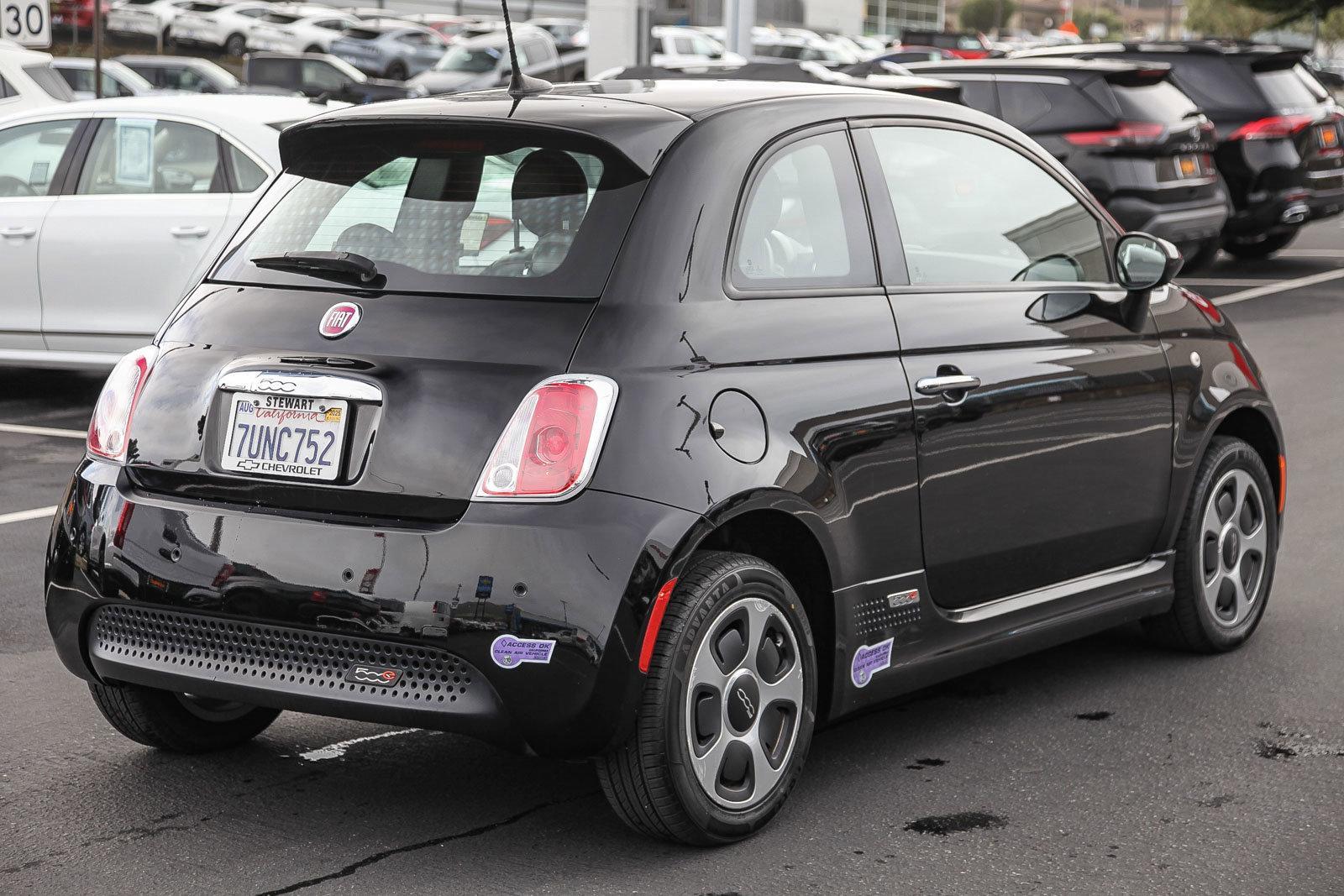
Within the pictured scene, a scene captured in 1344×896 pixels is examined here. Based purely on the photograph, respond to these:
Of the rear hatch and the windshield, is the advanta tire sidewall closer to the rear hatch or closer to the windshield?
the rear hatch

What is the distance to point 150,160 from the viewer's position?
982 centimetres

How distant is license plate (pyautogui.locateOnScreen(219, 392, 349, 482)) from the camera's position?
3.91m

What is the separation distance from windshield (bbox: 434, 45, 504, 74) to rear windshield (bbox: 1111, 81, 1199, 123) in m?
25.6

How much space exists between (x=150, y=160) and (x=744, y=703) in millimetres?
6777

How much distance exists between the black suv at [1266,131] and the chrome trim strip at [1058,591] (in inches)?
454

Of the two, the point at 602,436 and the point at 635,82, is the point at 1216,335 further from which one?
the point at 602,436

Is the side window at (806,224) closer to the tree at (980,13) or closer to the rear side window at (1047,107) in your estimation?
the rear side window at (1047,107)

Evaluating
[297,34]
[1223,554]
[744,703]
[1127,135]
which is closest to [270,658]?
[744,703]

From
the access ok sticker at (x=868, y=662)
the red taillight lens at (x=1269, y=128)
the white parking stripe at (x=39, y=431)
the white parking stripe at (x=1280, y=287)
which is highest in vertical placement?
the access ok sticker at (x=868, y=662)

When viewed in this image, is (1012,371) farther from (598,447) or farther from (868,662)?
(598,447)

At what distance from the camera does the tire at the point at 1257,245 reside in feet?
58.9

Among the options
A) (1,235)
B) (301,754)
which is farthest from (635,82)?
(1,235)

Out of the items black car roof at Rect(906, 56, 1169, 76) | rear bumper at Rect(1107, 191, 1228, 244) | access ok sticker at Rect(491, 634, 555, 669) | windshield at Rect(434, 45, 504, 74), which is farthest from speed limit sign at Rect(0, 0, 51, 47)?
windshield at Rect(434, 45, 504, 74)

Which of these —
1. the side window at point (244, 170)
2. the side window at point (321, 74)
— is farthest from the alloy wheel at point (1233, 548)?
the side window at point (321, 74)
